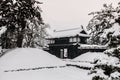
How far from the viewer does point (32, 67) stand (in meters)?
19.6

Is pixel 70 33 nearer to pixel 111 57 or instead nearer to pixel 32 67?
pixel 32 67

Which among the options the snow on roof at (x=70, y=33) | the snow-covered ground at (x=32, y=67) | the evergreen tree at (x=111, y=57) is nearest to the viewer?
the evergreen tree at (x=111, y=57)

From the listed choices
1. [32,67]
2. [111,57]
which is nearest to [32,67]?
[32,67]

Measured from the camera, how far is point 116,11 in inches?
395

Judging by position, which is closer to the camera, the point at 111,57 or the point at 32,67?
the point at 111,57

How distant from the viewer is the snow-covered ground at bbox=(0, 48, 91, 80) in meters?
17.7

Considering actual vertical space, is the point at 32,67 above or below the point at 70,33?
below

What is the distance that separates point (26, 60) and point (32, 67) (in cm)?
101

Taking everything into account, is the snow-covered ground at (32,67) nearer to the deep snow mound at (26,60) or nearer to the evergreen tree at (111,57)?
the deep snow mound at (26,60)

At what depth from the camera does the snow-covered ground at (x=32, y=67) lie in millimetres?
17719

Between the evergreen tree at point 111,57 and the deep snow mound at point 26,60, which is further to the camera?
the deep snow mound at point 26,60

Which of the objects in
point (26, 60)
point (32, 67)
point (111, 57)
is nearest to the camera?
point (111, 57)

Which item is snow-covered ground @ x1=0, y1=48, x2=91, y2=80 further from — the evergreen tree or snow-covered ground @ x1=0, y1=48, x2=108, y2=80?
the evergreen tree

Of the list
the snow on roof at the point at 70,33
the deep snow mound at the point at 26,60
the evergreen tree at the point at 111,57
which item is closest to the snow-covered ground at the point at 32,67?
the deep snow mound at the point at 26,60
